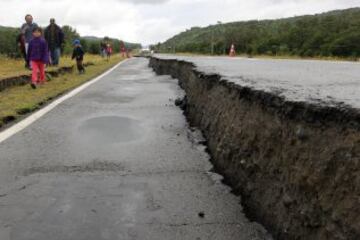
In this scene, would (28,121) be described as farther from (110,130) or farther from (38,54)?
(38,54)

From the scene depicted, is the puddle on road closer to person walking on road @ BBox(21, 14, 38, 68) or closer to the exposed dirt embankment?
the exposed dirt embankment

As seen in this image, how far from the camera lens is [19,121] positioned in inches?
319

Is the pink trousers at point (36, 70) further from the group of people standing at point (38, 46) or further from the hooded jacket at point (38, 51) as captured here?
the hooded jacket at point (38, 51)

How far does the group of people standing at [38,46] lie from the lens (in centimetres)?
1452

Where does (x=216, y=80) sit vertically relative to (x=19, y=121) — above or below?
above

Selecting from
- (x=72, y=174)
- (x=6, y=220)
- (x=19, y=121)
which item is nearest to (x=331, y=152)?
(x=6, y=220)

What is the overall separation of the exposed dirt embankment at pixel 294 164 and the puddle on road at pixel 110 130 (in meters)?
1.75

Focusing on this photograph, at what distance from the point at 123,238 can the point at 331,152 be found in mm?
1364

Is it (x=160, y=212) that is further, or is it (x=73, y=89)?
(x=73, y=89)

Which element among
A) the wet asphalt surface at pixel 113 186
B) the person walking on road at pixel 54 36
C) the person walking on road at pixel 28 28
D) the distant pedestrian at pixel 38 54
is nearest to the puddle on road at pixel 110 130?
the wet asphalt surface at pixel 113 186

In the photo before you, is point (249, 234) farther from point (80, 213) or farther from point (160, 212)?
point (80, 213)

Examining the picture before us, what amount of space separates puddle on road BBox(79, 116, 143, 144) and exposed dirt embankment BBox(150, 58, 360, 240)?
1755mm

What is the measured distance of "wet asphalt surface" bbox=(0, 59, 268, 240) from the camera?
3.59 metres

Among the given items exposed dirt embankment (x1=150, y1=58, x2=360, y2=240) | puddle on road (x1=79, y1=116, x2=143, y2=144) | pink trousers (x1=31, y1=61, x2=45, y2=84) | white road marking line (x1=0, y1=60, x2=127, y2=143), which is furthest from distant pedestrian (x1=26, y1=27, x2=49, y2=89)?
exposed dirt embankment (x1=150, y1=58, x2=360, y2=240)
